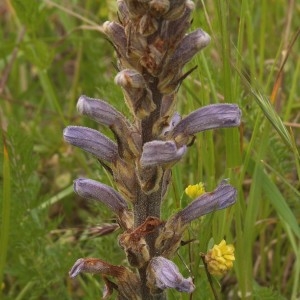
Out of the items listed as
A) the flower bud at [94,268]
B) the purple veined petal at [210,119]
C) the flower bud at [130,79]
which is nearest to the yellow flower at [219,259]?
the flower bud at [94,268]

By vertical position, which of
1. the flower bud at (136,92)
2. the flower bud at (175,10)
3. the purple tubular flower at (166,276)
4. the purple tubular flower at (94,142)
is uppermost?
the flower bud at (175,10)

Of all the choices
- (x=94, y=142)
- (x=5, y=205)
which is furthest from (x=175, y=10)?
(x=5, y=205)

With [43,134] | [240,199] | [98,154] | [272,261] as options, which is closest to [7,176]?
[98,154]

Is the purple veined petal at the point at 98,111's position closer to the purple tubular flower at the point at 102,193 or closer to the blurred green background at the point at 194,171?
the purple tubular flower at the point at 102,193

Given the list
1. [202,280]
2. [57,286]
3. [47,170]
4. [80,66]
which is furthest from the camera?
[80,66]

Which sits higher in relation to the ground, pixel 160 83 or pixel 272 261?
pixel 160 83

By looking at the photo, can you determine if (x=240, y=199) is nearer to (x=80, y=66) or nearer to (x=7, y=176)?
(x=7, y=176)
